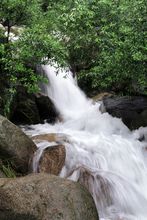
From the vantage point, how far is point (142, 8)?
443 inches

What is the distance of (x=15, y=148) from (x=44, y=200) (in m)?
3.11

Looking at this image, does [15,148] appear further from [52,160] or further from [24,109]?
[24,109]

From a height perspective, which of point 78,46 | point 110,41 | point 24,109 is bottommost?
point 24,109

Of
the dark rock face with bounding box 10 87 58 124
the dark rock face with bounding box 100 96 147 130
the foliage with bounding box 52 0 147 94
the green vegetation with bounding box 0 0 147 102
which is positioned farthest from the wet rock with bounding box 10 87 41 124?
the dark rock face with bounding box 100 96 147 130

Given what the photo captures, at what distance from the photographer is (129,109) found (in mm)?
14508

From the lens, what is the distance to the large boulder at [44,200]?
621cm

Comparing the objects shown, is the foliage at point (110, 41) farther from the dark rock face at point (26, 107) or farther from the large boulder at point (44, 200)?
the large boulder at point (44, 200)

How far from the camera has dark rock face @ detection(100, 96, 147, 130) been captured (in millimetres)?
13735

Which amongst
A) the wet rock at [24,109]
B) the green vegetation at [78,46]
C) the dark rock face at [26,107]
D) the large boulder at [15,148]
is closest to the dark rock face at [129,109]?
the green vegetation at [78,46]

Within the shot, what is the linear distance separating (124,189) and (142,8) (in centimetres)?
572

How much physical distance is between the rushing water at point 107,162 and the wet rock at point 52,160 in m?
0.15

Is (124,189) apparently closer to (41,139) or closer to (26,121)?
(41,139)

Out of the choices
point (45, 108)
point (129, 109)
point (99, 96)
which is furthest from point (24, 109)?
point (99, 96)

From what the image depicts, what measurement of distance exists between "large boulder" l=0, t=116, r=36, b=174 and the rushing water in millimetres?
297
